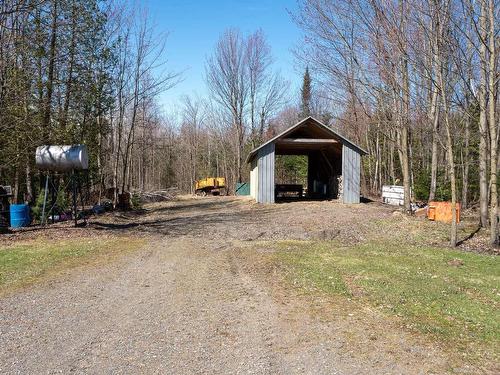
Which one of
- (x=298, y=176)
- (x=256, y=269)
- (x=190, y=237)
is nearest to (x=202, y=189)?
(x=298, y=176)

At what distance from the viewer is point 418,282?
667cm

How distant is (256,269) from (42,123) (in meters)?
10.6

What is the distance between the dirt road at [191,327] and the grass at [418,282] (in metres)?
0.44

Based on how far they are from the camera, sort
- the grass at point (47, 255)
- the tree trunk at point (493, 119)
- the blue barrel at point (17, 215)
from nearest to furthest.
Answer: the grass at point (47, 255) < the tree trunk at point (493, 119) < the blue barrel at point (17, 215)

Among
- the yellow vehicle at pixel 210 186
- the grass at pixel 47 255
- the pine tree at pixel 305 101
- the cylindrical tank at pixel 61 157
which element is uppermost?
the pine tree at pixel 305 101

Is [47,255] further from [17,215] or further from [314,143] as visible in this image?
[314,143]

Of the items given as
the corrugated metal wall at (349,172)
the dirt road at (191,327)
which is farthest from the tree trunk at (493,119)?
the corrugated metal wall at (349,172)

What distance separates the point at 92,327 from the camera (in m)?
4.72

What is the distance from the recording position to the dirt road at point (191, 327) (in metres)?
3.79

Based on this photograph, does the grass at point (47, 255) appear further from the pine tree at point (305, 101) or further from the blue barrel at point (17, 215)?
A: the pine tree at point (305, 101)

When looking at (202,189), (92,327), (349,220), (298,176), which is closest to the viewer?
(92,327)

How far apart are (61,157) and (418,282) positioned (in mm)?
10013

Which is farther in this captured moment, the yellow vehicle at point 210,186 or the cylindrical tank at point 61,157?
the yellow vehicle at point 210,186

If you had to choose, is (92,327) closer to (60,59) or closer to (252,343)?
(252,343)
